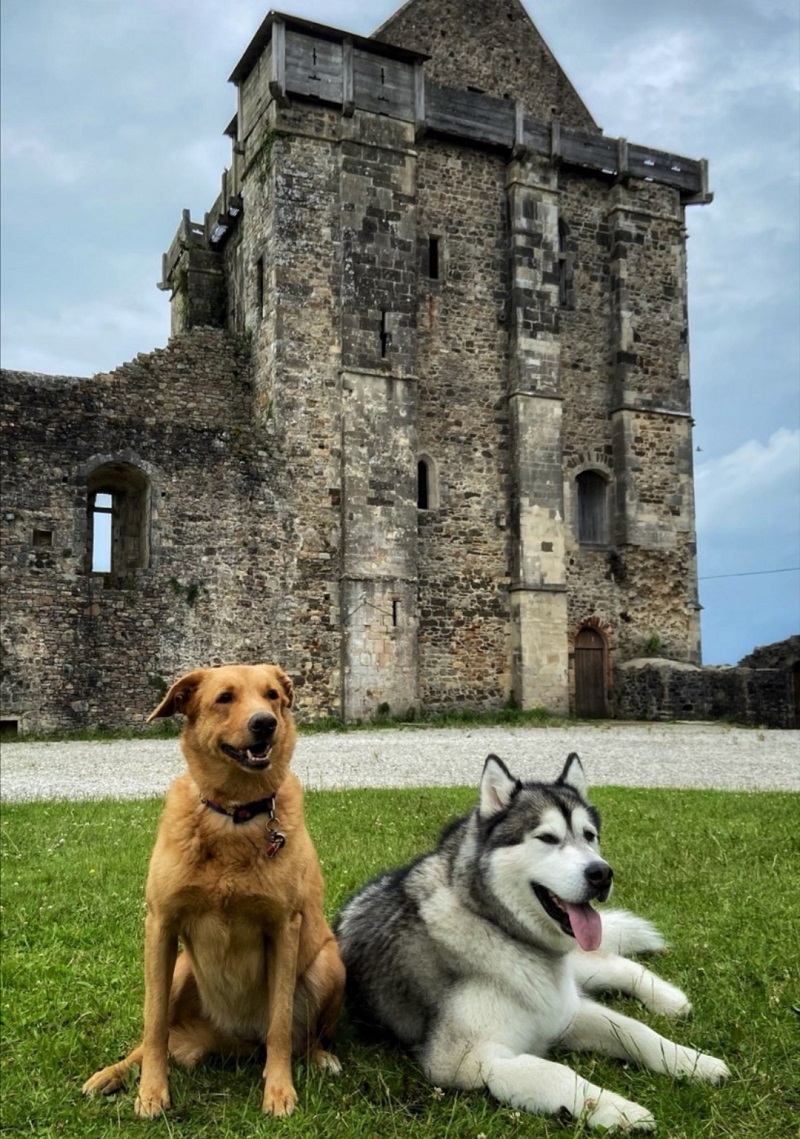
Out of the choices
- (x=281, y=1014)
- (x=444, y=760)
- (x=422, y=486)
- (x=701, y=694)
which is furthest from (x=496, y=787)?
(x=701, y=694)

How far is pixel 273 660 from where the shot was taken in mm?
20844

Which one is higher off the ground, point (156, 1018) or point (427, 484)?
point (427, 484)

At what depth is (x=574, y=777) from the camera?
168 inches

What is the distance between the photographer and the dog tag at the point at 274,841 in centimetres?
367

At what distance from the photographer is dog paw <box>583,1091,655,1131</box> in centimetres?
344

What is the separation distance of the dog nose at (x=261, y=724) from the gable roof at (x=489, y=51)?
80.6 feet

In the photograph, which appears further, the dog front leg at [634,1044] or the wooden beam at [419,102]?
the wooden beam at [419,102]

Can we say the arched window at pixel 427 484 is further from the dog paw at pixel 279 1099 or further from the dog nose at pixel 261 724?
the dog paw at pixel 279 1099

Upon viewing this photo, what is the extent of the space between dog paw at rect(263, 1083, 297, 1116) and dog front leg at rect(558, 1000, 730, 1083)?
1121 millimetres

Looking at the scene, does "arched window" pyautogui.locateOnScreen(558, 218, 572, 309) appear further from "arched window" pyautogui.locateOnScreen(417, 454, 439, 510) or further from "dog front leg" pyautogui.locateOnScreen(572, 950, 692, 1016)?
"dog front leg" pyautogui.locateOnScreen(572, 950, 692, 1016)

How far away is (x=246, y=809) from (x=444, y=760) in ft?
35.7

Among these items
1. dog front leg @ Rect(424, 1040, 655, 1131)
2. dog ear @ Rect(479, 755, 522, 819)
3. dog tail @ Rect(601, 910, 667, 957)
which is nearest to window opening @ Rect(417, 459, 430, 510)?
dog tail @ Rect(601, 910, 667, 957)

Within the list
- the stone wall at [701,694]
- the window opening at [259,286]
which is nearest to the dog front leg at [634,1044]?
the stone wall at [701,694]

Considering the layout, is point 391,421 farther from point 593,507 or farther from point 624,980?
point 624,980
